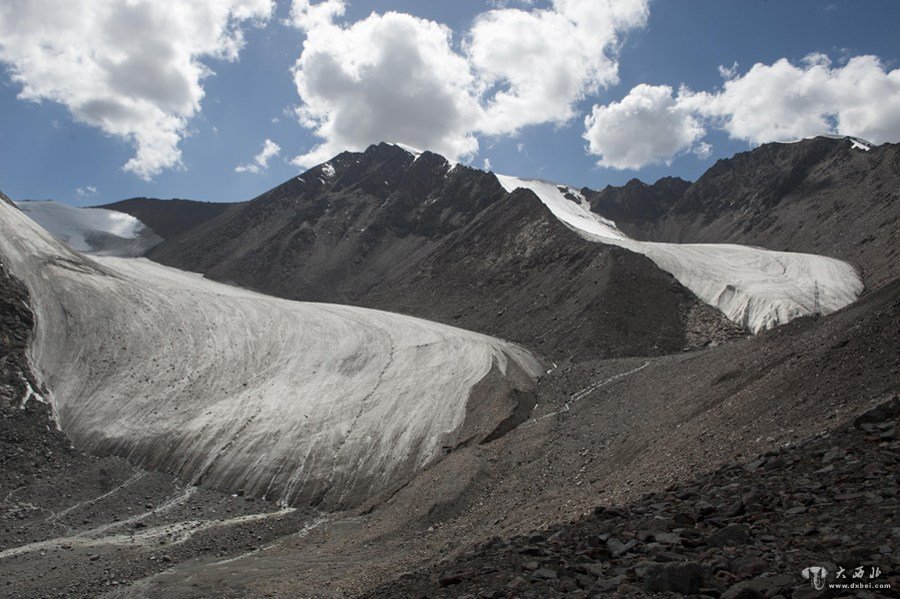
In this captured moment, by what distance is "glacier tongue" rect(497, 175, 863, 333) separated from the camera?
52425 millimetres

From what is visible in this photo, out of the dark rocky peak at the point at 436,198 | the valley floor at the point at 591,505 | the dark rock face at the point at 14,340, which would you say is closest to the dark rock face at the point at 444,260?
the dark rocky peak at the point at 436,198

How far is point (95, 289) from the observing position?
4284 cm

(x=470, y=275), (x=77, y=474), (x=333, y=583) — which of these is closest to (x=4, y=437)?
(x=77, y=474)

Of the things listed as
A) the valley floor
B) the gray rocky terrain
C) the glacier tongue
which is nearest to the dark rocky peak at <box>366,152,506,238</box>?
the glacier tongue

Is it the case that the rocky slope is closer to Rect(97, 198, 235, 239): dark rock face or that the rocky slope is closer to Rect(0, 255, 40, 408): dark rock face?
Rect(0, 255, 40, 408): dark rock face

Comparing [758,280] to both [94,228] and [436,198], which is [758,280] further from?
[94,228]

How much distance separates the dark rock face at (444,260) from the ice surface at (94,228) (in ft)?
30.1

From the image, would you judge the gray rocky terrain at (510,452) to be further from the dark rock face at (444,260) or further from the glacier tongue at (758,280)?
the glacier tongue at (758,280)

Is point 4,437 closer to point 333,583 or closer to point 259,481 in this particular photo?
point 259,481

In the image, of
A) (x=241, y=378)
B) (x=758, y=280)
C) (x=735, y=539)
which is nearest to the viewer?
(x=735, y=539)

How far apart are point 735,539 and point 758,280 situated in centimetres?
5670

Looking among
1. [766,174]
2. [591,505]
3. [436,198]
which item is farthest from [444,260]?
[766,174]

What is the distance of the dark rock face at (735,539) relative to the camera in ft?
25.9

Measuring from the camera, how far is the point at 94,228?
131m
